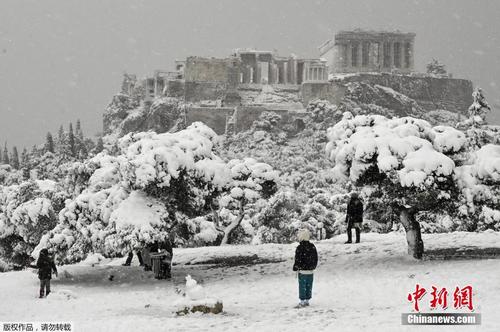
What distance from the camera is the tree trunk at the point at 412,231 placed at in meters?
18.2

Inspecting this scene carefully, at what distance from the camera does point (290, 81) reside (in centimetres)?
9531

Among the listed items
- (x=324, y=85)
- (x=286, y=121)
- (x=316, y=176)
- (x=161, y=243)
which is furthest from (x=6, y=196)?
(x=324, y=85)

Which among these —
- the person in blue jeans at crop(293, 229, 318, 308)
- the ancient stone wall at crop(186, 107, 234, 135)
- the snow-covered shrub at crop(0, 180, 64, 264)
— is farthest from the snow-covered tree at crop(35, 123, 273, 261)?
the ancient stone wall at crop(186, 107, 234, 135)

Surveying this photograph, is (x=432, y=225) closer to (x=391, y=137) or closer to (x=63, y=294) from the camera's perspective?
(x=391, y=137)

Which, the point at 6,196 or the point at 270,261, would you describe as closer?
the point at 270,261

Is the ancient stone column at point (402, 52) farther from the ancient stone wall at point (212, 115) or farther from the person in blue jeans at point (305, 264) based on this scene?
the person in blue jeans at point (305, 264)

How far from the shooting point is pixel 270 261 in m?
21.1

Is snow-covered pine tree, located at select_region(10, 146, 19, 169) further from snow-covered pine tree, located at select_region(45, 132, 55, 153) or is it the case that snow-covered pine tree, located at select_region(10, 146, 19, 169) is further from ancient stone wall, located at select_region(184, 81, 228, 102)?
ancient stone wall, located at select_region(184, 81, 228, 102)

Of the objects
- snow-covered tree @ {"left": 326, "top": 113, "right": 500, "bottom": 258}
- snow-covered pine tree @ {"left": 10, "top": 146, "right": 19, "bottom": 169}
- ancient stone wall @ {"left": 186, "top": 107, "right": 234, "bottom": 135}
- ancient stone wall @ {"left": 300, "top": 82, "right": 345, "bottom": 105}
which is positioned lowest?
snow-covered tree @ {"left": 326, "top": 113, "right": 500, "bottom": 258}

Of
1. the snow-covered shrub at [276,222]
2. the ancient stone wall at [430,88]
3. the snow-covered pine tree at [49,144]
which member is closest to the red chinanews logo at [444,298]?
the snow-covered shrub at [276,222]

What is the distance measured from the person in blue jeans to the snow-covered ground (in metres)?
0.34

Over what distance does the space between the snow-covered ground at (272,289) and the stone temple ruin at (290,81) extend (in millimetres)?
61960

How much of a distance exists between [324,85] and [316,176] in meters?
27.8

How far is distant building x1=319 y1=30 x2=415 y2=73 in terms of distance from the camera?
101375 millimetres
